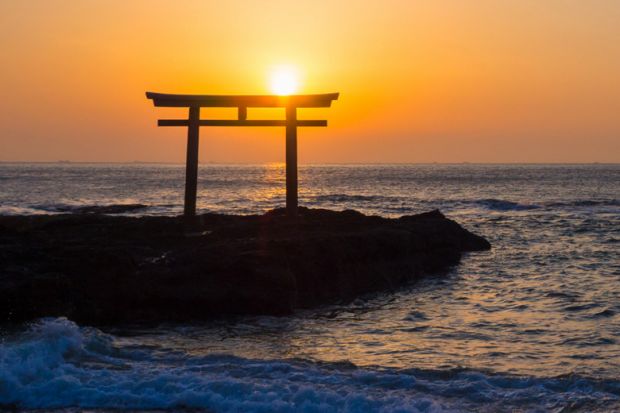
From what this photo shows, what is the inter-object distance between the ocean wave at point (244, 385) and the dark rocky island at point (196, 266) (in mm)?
1448

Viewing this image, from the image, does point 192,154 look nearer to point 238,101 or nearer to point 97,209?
point 238,101

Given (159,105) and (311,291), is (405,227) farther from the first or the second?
(159,105)

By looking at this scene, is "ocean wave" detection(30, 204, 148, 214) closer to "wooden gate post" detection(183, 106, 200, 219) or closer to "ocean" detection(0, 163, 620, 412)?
"wooden gate post" detection(183, 106, 200, 219)

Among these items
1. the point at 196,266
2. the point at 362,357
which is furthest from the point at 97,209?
the point at 362,357

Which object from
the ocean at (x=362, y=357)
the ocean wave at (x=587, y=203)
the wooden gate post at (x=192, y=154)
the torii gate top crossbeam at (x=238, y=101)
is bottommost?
the ocean at (x=362, y=357)

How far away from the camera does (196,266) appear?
10.7m

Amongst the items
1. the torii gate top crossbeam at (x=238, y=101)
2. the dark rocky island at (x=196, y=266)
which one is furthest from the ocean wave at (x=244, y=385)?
the torii gate top crossbeam at (x=238, y=101)

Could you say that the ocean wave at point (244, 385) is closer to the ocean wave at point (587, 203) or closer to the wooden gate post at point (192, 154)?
the wooden gate post at point (192, 154)

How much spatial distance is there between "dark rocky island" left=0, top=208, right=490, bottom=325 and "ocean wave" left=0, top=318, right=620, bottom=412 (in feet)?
4.75

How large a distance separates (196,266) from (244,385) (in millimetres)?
3741

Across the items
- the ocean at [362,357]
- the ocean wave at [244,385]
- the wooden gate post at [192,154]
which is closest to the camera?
the ocean wave at [244,385]

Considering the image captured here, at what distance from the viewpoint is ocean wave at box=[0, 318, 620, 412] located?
22.6 ft

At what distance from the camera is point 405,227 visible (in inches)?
611

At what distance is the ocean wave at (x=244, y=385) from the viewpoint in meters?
6.88
